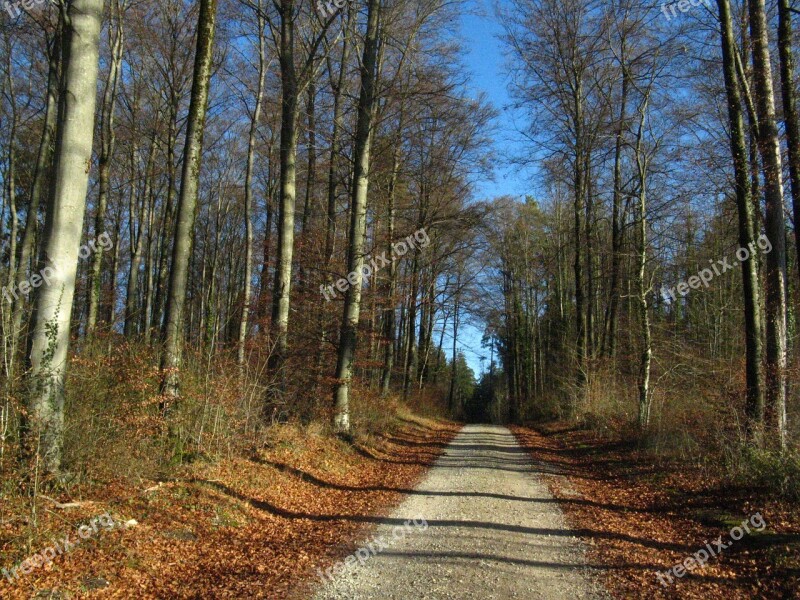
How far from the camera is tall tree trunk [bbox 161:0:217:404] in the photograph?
8.70 metres

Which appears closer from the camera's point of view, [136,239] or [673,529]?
[673,529]

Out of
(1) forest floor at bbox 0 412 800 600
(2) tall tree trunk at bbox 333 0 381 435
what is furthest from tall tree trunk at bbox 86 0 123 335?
(1) forest floor at bbox 0 412 800 600

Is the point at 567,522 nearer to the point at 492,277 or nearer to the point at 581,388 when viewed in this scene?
the point at 581,388

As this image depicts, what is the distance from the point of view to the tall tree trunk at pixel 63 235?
5.93m

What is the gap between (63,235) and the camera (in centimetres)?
620

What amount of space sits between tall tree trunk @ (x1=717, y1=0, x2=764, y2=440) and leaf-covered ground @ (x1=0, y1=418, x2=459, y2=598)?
229 inches

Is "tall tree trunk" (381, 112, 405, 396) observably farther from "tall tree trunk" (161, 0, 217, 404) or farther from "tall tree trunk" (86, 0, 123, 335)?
"tall tree trunk" (86, 0, 123, 335)

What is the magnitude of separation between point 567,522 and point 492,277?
31549mm

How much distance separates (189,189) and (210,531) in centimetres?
520

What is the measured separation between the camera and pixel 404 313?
28.6 metres

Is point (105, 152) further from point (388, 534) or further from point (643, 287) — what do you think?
point (643, 287)

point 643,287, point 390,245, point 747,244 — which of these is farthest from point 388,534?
point 390,245

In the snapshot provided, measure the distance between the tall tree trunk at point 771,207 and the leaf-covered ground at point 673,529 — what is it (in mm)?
2033

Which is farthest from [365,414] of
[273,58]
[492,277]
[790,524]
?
[492,277]
